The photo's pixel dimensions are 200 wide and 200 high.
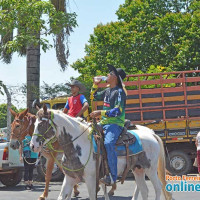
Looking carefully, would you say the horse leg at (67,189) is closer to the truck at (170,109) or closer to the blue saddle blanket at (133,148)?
the blue saddle blanket at (133,148)

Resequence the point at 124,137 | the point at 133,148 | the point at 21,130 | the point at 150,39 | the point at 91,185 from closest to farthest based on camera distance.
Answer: the point at 91,185, the point at 124,137, the point at 133,148, the point at 21,130, the point at 150,39

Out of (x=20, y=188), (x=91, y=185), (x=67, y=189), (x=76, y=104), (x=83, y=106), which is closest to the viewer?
(x=91, y=185)

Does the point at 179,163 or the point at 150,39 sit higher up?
the point at 150,39

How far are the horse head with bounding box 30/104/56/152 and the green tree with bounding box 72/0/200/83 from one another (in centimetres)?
2484

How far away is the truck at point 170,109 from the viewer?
1641 cm

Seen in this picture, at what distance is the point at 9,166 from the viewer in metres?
14.0

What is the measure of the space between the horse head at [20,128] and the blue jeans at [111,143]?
3617 mm

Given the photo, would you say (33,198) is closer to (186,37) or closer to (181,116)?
(181,116)

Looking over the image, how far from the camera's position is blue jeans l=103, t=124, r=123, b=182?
8.26 metres

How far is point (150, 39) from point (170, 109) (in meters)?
19.1

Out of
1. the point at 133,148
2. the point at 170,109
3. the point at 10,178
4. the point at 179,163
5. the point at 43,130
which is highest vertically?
the point at 170,109

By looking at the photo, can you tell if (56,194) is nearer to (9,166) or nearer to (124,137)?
(9,166)

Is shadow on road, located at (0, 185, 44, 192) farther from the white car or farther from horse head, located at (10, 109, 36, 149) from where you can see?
horse head, located at (10, 109, 36, 149)

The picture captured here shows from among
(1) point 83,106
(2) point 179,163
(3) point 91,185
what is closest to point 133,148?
(3) point 91,185
